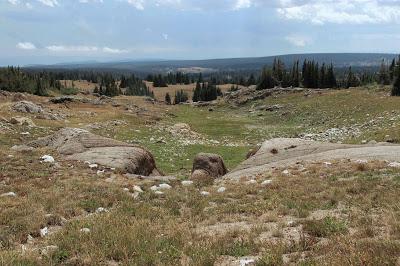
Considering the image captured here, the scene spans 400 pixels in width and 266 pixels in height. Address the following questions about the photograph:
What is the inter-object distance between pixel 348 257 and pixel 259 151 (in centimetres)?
1727

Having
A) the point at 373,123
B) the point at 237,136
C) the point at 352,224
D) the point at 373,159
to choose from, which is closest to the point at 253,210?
the point at 352,224

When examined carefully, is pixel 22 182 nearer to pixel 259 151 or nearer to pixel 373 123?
pixel 259 151

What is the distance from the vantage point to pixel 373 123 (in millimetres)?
44344

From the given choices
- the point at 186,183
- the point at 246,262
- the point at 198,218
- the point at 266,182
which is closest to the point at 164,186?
the point at 186,183

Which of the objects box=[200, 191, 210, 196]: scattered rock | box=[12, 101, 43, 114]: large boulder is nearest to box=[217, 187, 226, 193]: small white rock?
box=[200, 191, 210, 196]: scattered rock

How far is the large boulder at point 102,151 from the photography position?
845 inches

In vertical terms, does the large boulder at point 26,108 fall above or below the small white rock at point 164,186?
below

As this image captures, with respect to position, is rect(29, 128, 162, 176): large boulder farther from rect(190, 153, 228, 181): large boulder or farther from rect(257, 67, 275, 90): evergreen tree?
rect(257, 67, 275, 90): evergreen tree

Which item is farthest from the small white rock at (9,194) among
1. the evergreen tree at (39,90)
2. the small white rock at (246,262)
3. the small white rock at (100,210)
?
the evergreen tree at (39,90)

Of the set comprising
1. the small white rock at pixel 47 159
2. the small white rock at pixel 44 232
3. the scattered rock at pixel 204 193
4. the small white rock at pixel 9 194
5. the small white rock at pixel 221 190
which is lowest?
the small white rock at pixel 47 159

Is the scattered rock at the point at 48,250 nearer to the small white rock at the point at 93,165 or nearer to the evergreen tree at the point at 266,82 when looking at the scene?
the small white rock at the point at 93,165

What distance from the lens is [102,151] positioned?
2302 centimetres

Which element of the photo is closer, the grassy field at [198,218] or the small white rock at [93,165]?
the grassy field at [198,218]

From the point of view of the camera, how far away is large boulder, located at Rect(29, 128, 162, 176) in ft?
70.4
